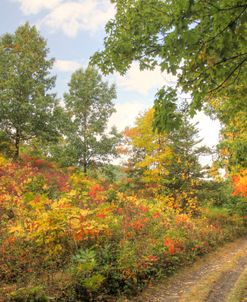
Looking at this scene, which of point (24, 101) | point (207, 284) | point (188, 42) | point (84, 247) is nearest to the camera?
point (188, 42)

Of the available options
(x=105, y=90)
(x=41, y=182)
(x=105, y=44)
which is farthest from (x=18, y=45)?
(x=105, y=44)

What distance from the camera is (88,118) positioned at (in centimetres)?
2480

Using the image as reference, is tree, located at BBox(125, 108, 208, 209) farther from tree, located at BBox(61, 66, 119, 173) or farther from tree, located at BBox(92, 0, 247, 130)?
tree, located at BBox(92, 0, 247, 130)

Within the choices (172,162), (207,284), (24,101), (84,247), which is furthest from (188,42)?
(24,101)

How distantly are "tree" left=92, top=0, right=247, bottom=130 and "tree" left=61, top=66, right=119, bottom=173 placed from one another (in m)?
15.4

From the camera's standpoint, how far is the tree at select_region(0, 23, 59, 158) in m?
20.5

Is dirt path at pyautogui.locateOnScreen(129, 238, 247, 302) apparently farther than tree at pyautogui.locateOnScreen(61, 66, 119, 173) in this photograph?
No

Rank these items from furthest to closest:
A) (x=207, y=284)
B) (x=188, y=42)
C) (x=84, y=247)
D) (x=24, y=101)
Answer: (x=24, y=101) → (x=207, y=284) → (x=84, y=247) → (x=188, y=42)

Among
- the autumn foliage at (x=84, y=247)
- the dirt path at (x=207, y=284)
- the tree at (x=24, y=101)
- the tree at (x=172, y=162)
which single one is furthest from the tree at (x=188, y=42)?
the tree at (x=24, y=101)

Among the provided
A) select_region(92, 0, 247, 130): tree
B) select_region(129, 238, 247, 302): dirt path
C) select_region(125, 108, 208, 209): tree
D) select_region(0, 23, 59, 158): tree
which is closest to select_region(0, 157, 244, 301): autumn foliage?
select_region(129, 238, 247, 302): dirt path

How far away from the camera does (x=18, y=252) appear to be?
8.49 metres

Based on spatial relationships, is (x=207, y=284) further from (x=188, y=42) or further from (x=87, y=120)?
(x=87, y=120)

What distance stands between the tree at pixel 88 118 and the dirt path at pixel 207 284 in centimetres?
1336

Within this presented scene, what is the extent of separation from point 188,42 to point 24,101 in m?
19.2
